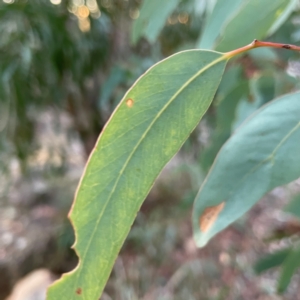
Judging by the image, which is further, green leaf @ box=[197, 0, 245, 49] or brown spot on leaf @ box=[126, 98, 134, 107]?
green leaf @ box=[197, 0, 245, 49]

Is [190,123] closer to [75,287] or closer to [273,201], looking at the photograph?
[75,287]

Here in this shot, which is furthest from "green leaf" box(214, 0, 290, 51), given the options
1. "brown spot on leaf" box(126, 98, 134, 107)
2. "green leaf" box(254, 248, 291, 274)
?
"green leaf" box(254, 248, 291, 274)

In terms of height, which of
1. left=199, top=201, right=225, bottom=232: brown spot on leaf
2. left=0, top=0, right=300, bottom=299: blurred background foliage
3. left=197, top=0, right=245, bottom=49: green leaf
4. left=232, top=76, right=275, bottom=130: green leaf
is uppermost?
left=197, top=0, right=245, bottom=49: green leaf

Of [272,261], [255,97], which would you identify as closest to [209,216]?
[255,97]

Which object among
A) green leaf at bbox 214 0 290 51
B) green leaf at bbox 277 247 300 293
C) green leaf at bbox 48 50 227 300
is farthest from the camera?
green leaf at bbox 277 247 300 293

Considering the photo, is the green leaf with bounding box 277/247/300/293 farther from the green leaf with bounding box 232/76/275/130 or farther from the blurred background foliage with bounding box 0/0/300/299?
the green leaf with bounding box 232/76/275/130

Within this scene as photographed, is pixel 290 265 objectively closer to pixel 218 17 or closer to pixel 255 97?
pixel 255 97

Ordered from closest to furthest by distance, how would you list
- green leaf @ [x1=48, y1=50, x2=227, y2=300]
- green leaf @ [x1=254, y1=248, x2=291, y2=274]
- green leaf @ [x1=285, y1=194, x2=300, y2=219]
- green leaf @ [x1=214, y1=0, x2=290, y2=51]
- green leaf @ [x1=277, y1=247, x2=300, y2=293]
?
green leaf @ [x1=48, y1=50, x2=227, y2=300] < green leaf @ [x1=214, y1=0, x2=290, y2=51] < green leaf @ [x1=285, y1=194, x2=300, y2=219] < green leaf @ [x1=277, y1=247, x2=300, y2=293] < green leaf @ [x1=254, y1=248, x2=291, y2=274]

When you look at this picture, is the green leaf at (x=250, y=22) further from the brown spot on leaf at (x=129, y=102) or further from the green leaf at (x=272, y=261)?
the green leaf at (x=272, y=261)

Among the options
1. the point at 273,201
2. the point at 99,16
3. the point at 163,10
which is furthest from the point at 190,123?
the point at 273,201
